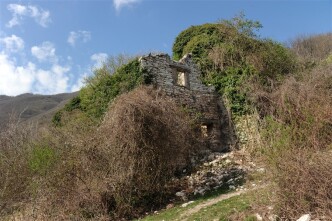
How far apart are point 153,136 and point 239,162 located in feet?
13.3

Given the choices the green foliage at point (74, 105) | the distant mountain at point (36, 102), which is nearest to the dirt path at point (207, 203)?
the green foliage at point (74, 105)

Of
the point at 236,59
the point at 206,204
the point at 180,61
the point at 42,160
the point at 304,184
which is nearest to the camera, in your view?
the point at 304,184

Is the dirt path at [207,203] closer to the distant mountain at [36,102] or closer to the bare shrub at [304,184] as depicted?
the bare shrub at [304,184]

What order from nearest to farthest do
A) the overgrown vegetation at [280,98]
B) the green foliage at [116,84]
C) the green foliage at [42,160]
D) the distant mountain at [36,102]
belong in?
1. the overgrown vegetation at [280,98]
2. the green foliage at [42,160]
3. the green foliage at [116,84]
4. the distant mountain at [36,102]

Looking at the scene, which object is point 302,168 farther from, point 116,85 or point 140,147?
point 116,85

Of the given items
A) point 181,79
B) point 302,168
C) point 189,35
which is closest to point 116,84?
point 181,79

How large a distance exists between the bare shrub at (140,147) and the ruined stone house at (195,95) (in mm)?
3670

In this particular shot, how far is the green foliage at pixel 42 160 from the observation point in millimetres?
9219

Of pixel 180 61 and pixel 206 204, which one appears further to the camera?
pixel 180 61

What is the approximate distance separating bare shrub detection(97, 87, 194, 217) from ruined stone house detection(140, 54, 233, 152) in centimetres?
367

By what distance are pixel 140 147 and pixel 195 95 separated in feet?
19.4

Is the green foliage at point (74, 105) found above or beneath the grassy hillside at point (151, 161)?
above

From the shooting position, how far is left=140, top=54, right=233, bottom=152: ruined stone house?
13385 millimetres

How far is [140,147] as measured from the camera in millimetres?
9172
